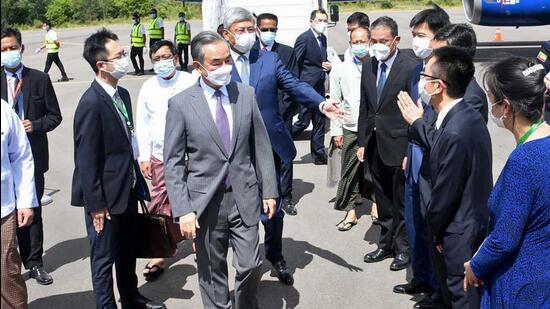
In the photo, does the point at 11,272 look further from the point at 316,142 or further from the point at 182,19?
the point at 182,19

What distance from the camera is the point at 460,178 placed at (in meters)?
3.66

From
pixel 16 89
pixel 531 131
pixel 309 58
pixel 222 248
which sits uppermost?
pixel 531 131

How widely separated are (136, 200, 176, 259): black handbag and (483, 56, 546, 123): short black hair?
2727 millimetres

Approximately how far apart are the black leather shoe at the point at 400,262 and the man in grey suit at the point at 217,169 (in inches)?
70.6

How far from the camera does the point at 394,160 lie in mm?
5676

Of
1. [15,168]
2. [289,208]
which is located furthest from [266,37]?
[15,168]

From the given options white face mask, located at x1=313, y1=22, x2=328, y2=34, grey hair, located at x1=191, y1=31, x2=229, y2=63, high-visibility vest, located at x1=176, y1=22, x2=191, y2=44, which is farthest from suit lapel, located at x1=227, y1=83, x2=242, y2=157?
high-visibility vest, located at x1=176, y1=22, x2=191, y2=44

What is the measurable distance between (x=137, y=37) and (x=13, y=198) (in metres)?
16.4

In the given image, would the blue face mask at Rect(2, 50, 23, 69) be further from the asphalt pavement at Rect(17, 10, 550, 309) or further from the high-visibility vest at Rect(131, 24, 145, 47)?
the high-visibility vest at Rect(131, 24, 145, 47)

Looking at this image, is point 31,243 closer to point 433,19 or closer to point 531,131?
point 433,19

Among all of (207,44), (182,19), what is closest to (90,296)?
(207,44)

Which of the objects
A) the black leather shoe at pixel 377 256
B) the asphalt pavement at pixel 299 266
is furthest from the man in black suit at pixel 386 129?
the asphalt pavement at pixel 299 266

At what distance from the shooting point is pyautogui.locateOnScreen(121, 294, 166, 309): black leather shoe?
15.9 ft

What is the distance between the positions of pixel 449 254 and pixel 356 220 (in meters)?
3.09
